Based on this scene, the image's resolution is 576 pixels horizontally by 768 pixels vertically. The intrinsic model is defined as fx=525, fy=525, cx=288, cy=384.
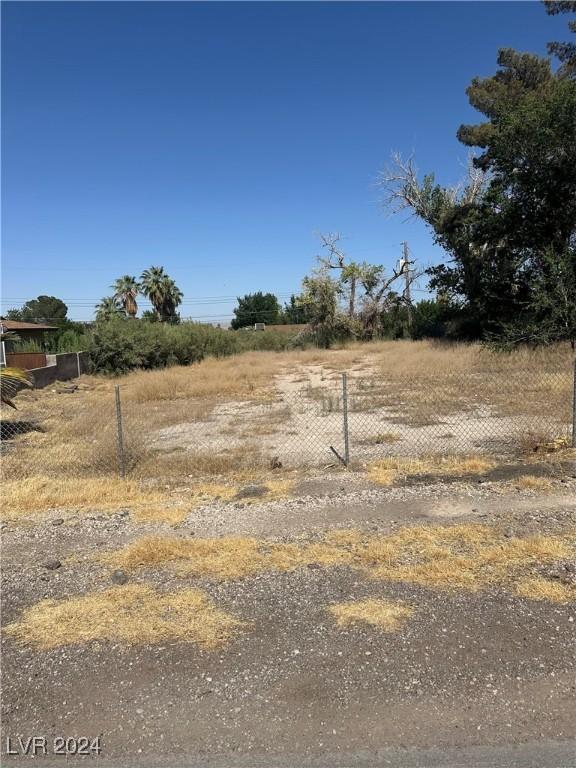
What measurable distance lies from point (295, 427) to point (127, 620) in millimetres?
7723

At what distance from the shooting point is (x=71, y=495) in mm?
5836

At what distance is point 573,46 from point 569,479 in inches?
1042

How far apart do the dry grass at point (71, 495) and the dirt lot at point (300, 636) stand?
0.51 metres

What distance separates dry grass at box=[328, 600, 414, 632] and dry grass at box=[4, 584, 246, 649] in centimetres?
62

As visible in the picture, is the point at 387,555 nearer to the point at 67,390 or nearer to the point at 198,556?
the point at 198,556

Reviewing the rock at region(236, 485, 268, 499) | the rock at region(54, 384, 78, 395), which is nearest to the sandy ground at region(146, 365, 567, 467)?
the rock at region(236, 485, 268, 499)

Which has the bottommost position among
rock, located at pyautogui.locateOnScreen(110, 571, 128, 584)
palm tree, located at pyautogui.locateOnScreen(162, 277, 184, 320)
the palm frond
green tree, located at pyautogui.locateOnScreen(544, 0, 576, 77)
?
rock, located at pyautogui.locateOnScreen(110, 571, 128, 584)

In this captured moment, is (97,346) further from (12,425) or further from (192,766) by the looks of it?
(192,766)

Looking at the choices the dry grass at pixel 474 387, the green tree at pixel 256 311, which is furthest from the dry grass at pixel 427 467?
the green tree at pixel 256 311

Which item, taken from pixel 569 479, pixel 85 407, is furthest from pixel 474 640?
pixel 85 407

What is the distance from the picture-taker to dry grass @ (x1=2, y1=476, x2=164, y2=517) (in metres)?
5.59

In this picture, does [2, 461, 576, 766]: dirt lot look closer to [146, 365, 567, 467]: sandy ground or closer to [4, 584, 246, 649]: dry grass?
[4, 584, 246, 649]: dry grass

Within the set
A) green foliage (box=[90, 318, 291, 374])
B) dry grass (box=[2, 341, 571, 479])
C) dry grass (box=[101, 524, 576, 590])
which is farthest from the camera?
green foliage (box=[90, 318, 291, 374])

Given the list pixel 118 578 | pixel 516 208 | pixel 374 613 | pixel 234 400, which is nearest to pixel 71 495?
pixel 118 578
